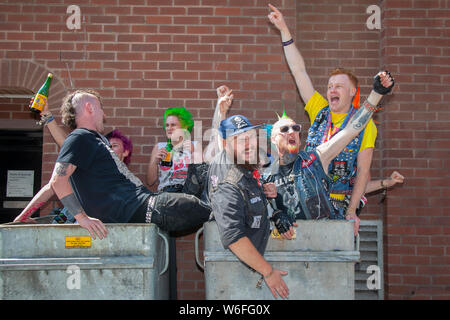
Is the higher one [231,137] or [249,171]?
[231,137]

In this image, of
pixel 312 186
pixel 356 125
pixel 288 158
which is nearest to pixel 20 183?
pixel 288 158

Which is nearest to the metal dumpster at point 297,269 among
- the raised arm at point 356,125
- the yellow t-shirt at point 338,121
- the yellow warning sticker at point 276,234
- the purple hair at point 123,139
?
the yellow warning sticker at point 276,234

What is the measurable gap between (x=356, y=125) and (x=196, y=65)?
2279 mm

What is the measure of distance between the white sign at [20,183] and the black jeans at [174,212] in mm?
3918

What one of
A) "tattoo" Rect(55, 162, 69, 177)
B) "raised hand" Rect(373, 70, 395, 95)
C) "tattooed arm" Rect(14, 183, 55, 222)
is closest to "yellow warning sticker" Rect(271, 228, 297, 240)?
"raised hand" Rect(373, 70, 395, 95)

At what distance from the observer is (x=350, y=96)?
12.2ft

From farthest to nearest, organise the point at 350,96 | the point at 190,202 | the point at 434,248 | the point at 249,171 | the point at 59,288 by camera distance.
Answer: the point at 434,248 < the point at 350,96 < the point at 190,202 < the point at 249,171 < the point at 59,288

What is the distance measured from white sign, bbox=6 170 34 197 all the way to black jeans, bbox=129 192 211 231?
392 centimetres

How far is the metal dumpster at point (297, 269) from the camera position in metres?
2.83

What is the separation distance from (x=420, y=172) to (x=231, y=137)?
2.84 m

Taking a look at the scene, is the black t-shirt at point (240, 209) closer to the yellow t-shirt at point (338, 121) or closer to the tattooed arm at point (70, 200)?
the tattooed arm at point (70, 200)

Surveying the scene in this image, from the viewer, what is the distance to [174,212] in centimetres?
305

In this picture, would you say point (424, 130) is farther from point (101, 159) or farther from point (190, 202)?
point (101, 159)
